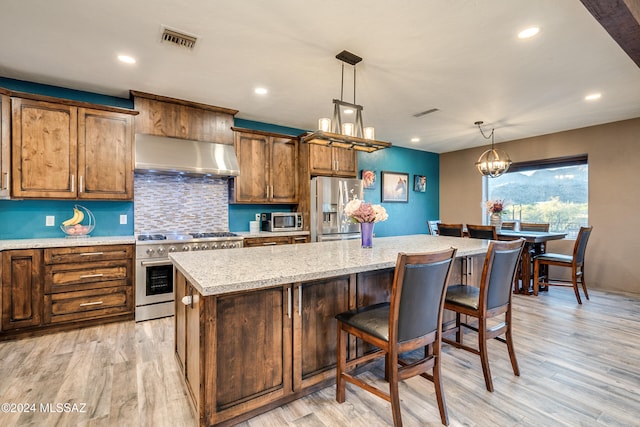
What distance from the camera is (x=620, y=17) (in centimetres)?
174

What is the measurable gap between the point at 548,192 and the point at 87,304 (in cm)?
700

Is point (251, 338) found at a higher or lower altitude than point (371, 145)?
lower

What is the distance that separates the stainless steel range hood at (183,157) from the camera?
3479 mm

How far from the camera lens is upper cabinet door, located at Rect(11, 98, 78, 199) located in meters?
2.97

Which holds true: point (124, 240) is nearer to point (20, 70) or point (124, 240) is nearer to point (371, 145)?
point (20, 70)

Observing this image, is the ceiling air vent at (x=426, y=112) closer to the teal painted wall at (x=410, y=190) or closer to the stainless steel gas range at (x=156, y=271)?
the teal painted wall at (x=410, y=190)

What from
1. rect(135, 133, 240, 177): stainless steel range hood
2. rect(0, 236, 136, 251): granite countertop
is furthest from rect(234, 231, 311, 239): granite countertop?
rect(0, 236, 136, 251): granite countertop

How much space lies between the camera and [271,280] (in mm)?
1509

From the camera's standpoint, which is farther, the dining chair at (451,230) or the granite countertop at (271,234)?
the dining chair at (451,230)

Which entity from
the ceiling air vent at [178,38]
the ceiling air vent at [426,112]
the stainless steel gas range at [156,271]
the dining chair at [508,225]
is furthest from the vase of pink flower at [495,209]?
the ceiling air vent at [178,38]

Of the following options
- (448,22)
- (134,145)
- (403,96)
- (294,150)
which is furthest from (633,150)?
(134,145)

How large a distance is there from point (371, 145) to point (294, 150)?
206 cm

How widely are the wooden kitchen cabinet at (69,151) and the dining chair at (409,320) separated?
3092mm

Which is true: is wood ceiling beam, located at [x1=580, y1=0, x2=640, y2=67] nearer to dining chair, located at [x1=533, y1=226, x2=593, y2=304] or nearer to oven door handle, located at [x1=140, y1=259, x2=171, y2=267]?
dining chair, located at [x1=533, y1=226, x2=593, y2=304]
